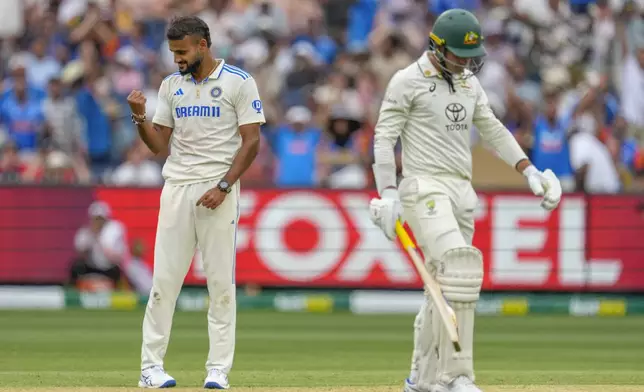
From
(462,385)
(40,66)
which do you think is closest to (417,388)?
(462,385)

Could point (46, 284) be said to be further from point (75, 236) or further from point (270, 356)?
point (270, 356)

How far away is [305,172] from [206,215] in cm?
797

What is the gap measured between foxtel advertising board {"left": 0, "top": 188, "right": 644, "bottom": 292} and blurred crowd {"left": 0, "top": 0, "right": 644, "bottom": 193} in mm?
324

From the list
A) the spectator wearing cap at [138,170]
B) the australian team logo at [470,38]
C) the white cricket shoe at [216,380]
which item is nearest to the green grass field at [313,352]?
the white cricket shoe at [216,380]

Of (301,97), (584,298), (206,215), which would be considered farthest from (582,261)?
(206,215)

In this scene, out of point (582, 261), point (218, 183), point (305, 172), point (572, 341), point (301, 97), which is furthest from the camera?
point (301, 97)

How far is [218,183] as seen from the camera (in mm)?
7781

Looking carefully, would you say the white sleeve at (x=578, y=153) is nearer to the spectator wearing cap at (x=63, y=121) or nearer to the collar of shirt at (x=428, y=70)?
the spectator wearing cap at (x=63, y=121)

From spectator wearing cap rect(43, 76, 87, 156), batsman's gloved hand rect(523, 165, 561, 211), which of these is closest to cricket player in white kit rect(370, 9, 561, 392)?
batsman's gloved hand rect(523, 165, 561, 211)

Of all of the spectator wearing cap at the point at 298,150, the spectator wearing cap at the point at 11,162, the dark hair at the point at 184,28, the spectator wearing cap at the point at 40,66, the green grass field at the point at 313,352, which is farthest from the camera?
the spectator wearing cap at the point at 40,66

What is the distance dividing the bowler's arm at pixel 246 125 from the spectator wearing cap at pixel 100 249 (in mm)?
7098

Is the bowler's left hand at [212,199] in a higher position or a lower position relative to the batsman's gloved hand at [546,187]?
lower

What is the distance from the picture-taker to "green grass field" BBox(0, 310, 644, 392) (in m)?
8.78

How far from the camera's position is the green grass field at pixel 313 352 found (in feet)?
28.8
